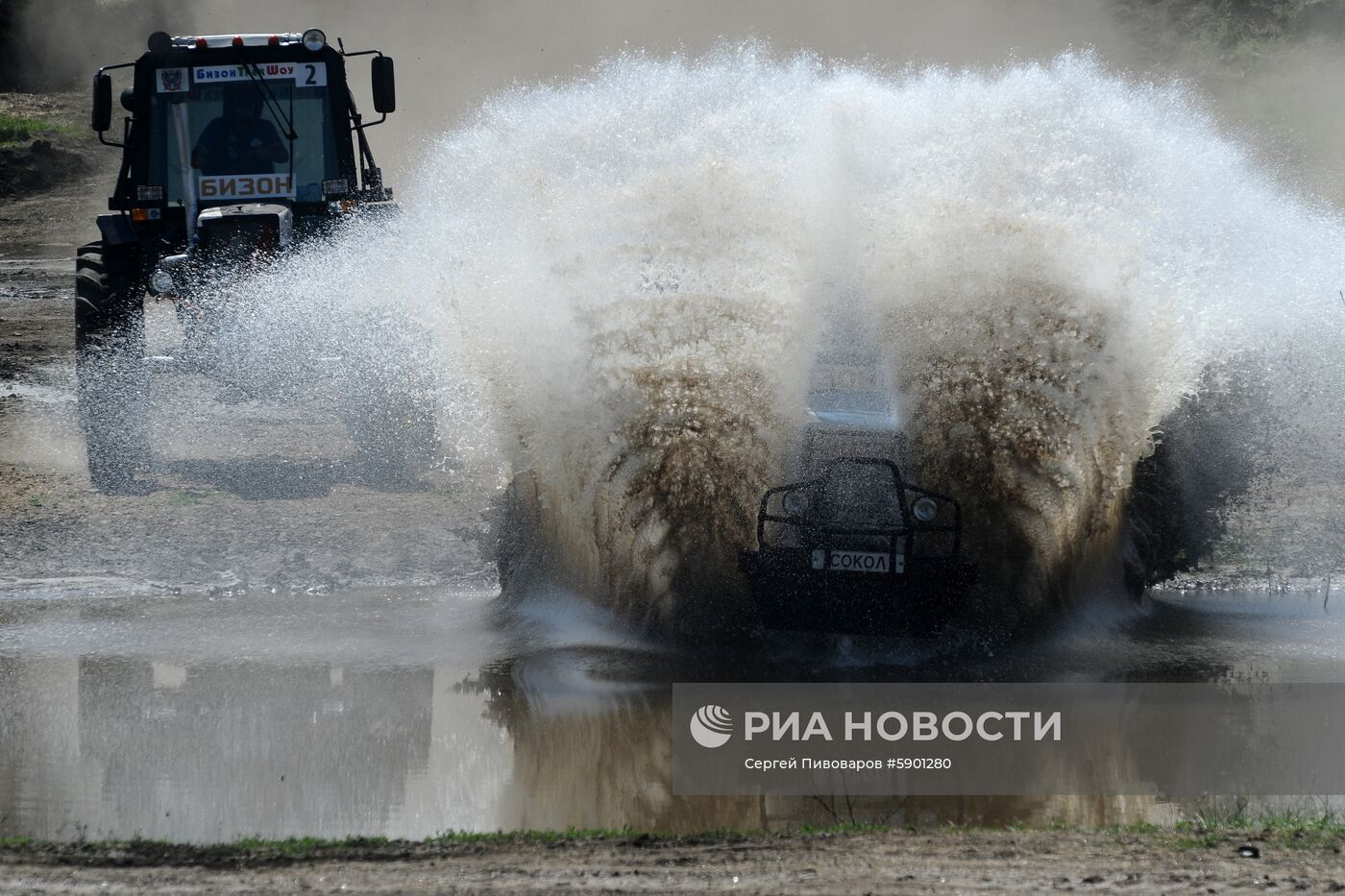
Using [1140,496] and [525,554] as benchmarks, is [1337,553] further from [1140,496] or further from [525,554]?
[525,554]

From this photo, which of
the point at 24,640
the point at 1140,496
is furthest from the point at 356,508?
the point at 1140,496

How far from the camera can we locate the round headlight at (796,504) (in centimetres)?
885

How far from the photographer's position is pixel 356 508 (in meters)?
12.6

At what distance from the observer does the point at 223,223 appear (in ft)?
46.1

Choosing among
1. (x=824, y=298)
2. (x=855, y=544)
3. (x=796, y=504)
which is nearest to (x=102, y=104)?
(x=824, y=298)

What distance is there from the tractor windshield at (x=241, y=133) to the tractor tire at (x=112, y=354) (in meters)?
0.99

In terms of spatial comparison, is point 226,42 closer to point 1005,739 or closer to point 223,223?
point 223,223

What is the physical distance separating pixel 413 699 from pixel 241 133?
325 inches

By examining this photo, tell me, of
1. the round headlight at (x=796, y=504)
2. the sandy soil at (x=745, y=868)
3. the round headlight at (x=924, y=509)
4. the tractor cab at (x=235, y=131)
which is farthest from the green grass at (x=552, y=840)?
the tractor cab at (x=235, y=131)

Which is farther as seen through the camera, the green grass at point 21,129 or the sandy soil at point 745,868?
the green grass at point 21,129

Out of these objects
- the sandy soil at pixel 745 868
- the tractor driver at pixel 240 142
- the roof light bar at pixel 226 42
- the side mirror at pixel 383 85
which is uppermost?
the roof light bar at pixel 226 42

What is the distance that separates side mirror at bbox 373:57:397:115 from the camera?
14.7 m

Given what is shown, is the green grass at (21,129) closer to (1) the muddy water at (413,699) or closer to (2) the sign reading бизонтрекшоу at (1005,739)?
(1) the muddy water at (413,699)

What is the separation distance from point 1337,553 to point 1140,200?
11.0 ft
